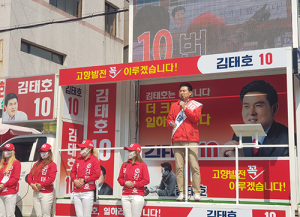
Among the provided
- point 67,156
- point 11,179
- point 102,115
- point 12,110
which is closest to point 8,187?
point 11,179

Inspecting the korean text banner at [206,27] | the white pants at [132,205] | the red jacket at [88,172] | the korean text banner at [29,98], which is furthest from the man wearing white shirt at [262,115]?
the korean text banner at [29,98]

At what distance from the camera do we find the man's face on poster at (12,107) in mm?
8562

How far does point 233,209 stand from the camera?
612cm

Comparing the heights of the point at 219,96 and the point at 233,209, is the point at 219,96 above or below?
above

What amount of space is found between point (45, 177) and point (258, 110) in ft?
13.5

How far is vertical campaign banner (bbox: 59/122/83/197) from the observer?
7.80 meters

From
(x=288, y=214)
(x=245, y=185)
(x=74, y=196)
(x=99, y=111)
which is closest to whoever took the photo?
(x=288, y=214)

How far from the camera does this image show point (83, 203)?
6656 mm

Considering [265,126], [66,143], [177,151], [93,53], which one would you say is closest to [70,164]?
[66,143]

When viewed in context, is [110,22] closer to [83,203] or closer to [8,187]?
[8,187]

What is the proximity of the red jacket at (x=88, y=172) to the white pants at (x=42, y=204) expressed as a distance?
0.64 m

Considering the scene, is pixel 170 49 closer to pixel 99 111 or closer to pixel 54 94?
pixel 99 111

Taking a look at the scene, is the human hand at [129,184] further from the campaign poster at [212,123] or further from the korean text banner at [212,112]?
the korean text banner at [212,112]

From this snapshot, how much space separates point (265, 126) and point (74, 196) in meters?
3.74
